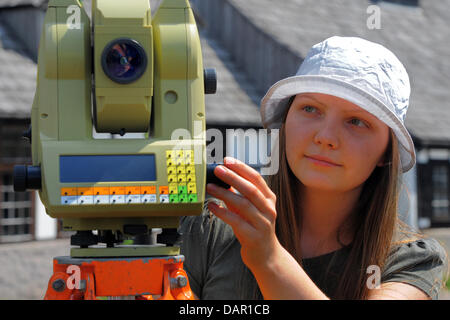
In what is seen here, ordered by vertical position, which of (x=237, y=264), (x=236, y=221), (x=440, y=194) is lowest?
(x=440, y=194)

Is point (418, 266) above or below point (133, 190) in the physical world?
below

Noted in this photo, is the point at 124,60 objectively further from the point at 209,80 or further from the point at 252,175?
the point at 252,175

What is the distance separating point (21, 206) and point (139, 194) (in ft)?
27.0

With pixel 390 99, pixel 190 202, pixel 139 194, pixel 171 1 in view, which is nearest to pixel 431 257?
pixel 390 99

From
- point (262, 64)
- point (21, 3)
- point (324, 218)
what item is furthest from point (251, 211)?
point (262, 64)

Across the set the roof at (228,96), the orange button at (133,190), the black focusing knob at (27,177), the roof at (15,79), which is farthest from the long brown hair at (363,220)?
the roof at (228,96)

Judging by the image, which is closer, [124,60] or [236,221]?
[236,221]

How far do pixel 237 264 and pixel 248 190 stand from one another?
20.0 inches

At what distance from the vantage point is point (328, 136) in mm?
1896

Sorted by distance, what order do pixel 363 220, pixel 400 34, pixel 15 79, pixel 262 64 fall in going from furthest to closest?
1. pixel 400 34
2. pixel 262 64
3. pixel 15 79
4. pixel 363 220

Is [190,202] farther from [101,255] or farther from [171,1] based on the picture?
[171,1]

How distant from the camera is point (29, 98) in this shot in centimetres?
917

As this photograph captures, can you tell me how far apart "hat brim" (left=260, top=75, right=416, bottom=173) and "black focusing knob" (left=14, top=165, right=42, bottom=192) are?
0.78m

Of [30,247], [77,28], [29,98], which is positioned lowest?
[30,247]
